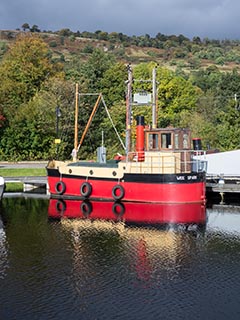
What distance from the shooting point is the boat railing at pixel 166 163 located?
30.1 m

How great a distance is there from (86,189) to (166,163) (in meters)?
5.17

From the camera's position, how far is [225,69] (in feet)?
341

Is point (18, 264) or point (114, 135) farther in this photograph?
point (114, 135)

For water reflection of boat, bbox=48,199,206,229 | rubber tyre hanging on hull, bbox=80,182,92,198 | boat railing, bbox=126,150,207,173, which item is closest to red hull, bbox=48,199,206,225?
water reflection of boat, bbox=48,199,206,229

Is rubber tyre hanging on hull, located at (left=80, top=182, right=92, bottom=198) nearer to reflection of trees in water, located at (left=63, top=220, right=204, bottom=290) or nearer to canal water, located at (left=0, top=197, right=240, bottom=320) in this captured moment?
canal water, located at (left=0, top=197, right=240, bottom=320)

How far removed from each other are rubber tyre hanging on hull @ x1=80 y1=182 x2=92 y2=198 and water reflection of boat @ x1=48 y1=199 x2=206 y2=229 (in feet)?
1.59

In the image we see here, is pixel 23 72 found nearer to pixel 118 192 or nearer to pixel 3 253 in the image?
pixel 118 192

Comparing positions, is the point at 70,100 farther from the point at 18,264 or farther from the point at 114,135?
the point at 18,264

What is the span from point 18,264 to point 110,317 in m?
5.90

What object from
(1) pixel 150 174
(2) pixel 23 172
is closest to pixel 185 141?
(1) pixel 150 174

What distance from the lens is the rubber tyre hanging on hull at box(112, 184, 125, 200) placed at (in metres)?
30.8

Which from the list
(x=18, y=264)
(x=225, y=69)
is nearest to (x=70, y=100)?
(x=18, y=264)

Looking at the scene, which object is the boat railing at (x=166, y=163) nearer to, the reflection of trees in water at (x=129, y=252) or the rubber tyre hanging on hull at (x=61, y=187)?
the rubber tyre hanging on hull at (x=61, y=187)

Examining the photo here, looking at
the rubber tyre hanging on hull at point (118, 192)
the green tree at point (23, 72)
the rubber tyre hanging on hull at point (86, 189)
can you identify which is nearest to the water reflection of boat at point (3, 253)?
the rubber tyre hanging on hull at point (86, 189)
